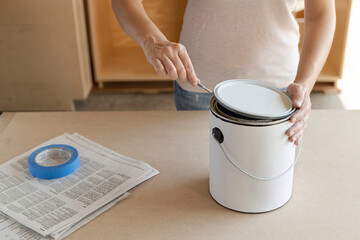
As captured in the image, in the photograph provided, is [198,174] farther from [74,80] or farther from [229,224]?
[74,80]

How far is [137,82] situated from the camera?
2959 millimetres

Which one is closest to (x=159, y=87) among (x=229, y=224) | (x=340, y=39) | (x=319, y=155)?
(x=340, y=39)

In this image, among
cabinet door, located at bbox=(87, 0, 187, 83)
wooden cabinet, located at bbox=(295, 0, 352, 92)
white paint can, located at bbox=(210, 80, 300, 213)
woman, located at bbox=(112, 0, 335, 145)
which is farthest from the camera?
cabinet door, located at bbox=(87, 0, 187, 83)

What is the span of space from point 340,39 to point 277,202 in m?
2.09

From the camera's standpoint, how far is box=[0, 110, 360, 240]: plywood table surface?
74 cm

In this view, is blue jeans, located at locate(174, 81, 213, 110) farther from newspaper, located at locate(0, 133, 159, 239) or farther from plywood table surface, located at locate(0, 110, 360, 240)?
newspaper, located at locate(0, 133, 159, 239)

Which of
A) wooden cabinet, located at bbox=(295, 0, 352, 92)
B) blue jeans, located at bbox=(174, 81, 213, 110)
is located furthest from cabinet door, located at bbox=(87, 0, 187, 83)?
blue jeans, located at bbox=(174, 81, 213, 110)

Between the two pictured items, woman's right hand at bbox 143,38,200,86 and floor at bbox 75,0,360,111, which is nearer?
woman's right hand at bbox 143,38,200,86

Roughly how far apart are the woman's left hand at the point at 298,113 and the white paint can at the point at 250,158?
0.04ft

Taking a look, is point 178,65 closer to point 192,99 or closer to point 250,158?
point 250,158

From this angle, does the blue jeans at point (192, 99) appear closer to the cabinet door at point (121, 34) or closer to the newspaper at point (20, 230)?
the newspaper at point (20, 230)

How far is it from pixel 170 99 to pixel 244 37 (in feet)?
5.23

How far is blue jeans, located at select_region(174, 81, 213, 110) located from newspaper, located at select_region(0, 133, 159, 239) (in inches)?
14.3

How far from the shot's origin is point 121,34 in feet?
9.36
